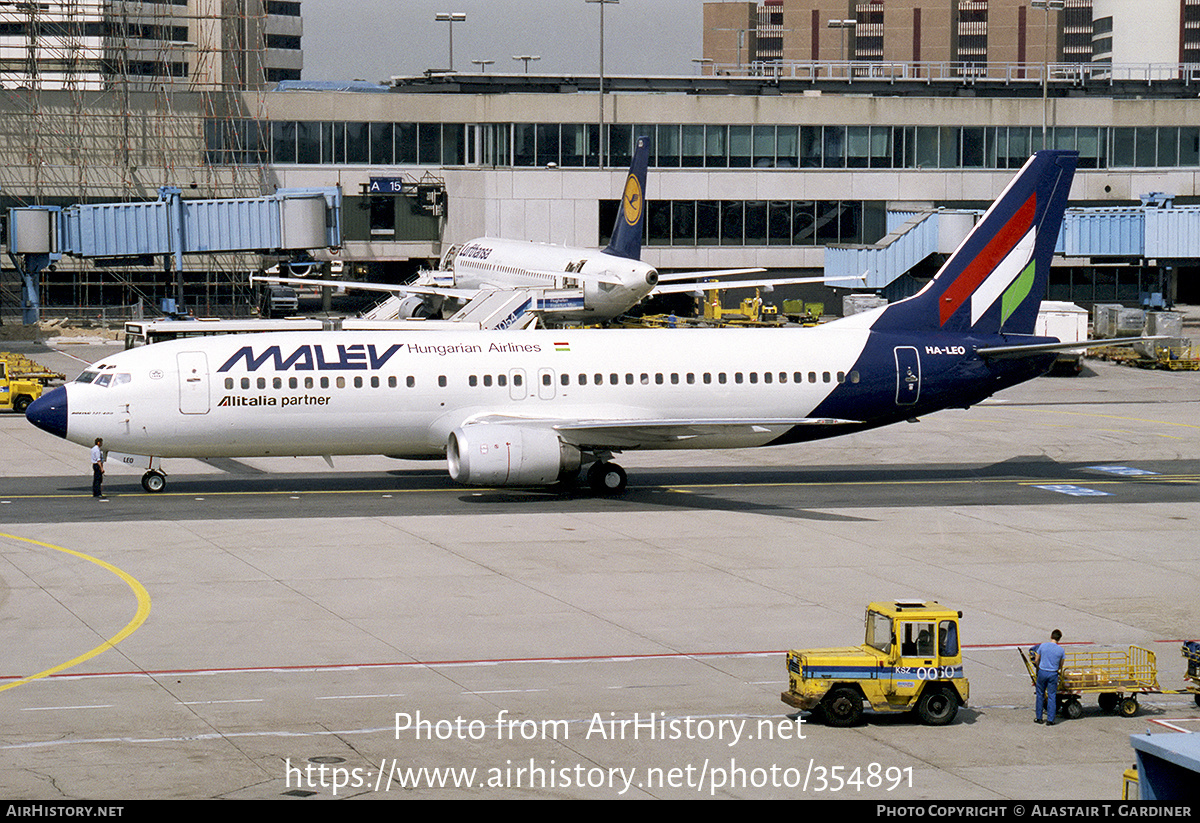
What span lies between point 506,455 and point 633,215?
4450 centimetres

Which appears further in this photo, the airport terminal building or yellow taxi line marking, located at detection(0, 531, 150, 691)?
Answer: the airport terminal building

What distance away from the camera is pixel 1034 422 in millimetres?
61250

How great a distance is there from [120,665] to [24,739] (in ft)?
15.2

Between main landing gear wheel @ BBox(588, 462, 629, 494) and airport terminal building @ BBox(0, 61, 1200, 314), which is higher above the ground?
airport terminal building @ BBox(0, 61, 1200, 314)

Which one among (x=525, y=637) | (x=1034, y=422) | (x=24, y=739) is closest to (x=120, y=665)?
(x=24, y=739)

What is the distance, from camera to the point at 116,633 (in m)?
29.6

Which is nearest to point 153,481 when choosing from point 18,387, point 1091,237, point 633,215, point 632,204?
point 18,387

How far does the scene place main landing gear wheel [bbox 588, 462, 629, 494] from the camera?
45.2 m

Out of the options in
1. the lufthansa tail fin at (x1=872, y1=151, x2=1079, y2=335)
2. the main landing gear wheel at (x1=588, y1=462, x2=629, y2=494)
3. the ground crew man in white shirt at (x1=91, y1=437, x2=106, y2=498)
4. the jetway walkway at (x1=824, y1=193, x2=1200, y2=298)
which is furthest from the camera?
the jetway walkway at (x1=824, y1=193, x2=1200, y2=298)

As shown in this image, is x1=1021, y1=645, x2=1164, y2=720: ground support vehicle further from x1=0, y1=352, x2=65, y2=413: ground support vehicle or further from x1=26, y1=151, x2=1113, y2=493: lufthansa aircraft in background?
x1=0, y1=352, x2=65, y2=413: ground support vehicle

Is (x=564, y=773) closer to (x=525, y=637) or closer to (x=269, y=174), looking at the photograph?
(x=525, y=637)

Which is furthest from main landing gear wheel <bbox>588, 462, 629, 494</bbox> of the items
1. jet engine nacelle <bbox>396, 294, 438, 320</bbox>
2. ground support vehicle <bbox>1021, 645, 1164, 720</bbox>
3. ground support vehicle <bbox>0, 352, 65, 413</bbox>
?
jet engine nacelle <bbox>396, 294, 438, 320</bbox>

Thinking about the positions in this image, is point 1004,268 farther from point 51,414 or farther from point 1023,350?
point 51,414

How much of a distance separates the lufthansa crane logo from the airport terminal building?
710 inches
